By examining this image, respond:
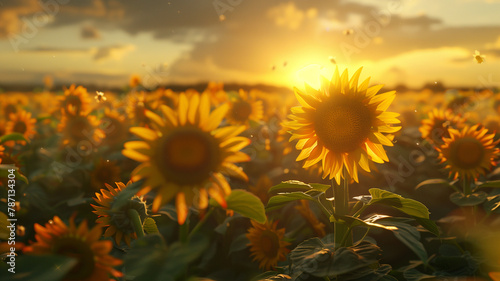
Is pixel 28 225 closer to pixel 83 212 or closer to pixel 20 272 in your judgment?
pixel 83 212

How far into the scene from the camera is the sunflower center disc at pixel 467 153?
261 cm

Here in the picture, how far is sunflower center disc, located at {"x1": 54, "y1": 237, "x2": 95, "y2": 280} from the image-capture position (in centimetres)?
106

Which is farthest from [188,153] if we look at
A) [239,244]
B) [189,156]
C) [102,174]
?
[102,174]

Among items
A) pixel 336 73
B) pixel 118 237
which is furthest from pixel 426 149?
pixel 118 237

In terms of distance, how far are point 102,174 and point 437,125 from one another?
9.98 ft

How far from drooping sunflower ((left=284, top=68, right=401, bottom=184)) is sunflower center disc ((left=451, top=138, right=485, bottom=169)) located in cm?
113

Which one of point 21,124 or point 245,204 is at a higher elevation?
point 21,124

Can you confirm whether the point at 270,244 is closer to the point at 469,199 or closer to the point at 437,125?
the point at 469,199

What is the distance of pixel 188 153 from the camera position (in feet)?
3.80

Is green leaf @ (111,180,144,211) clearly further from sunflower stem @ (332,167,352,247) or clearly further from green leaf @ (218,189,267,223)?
sunflower stem @ (332,167,352,247)

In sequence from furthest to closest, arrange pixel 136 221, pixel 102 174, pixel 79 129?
pixel 79 129 < pixel 102 174 < pixel 136 221

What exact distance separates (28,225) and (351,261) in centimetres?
279

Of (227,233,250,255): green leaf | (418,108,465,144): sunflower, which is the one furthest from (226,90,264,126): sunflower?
(227,233,250,255): green leaf

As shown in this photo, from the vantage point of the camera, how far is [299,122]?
1.85m
